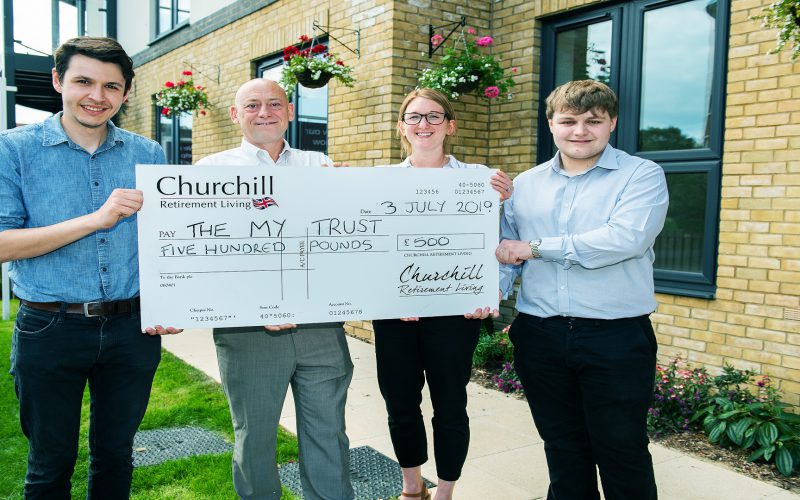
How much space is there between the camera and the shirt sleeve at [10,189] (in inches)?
87.0

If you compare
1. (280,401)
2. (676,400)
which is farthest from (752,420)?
(280,401)

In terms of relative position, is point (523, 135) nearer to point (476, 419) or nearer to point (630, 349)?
point (476, 419)

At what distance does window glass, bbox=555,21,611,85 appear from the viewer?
18.6 ft

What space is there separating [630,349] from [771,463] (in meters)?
2.02

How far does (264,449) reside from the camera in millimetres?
2633

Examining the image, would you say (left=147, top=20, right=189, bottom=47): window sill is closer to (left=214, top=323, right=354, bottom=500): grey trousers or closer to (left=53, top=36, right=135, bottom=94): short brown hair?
(left=53, top=36, right=135, bottom=94): short brown hair

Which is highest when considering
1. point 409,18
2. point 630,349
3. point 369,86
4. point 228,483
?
point 409,18

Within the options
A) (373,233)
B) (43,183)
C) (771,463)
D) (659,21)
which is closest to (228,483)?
(373,233)

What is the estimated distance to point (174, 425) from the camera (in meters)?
4.39

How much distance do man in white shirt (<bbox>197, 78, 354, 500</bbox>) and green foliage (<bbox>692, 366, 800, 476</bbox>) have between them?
2.47 m

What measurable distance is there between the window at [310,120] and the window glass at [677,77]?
3565mm

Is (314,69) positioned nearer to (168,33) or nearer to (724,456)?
(724,456)

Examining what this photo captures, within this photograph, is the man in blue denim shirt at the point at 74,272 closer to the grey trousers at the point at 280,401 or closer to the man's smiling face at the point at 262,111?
the grey trousers at the point at 280,401

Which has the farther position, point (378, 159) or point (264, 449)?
point (378, 159)
